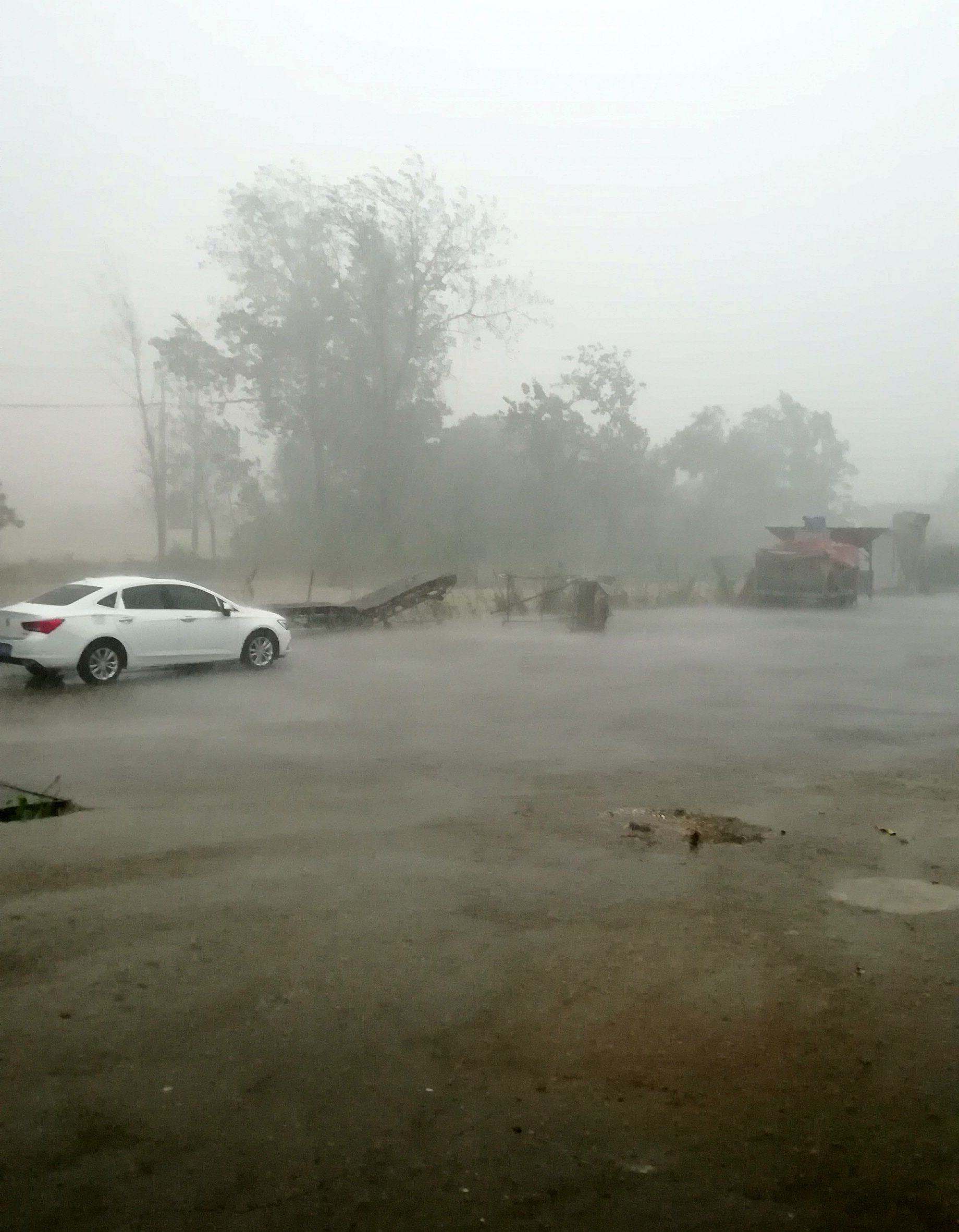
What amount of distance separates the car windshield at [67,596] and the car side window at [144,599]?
0.45 meters

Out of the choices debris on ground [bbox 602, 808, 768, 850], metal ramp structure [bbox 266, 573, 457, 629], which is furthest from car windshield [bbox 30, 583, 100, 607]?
debris on ground [bbox 602, 808, 768, 850]

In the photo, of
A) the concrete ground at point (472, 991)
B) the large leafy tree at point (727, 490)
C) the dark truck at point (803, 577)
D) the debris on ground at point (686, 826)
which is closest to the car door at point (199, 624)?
the concrete ground at point (472, 991)

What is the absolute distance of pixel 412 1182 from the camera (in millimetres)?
3922

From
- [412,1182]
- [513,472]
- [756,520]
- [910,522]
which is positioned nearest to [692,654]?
[412,1182]

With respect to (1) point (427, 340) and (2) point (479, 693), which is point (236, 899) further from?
(1) point (427, 340)

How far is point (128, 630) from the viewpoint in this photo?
18078 mm

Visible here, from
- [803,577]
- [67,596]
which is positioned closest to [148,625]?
[67,596]

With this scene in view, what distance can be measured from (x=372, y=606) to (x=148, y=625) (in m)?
11.4

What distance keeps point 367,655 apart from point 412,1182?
19.2 m

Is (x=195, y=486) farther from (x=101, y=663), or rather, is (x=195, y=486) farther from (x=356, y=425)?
(x=101, y=663)

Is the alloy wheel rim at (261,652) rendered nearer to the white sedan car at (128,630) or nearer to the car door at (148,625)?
the white sedan car at (128,630)

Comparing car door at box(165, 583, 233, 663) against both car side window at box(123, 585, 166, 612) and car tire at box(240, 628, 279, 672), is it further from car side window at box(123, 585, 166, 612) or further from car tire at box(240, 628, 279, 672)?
car tire at box(240, 628, 279, 672)

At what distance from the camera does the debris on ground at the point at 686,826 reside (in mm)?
8828

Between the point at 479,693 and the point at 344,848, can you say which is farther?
the point at 479,693
